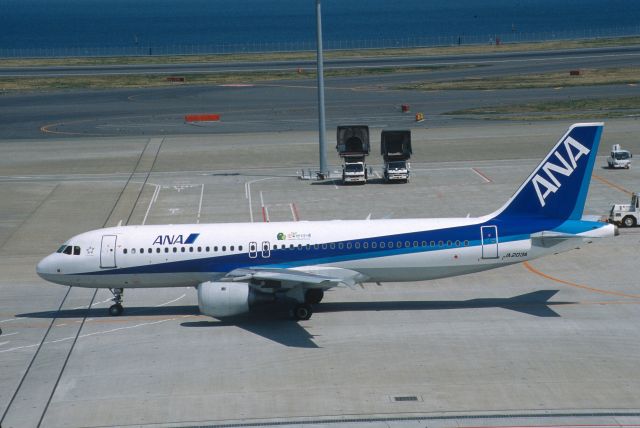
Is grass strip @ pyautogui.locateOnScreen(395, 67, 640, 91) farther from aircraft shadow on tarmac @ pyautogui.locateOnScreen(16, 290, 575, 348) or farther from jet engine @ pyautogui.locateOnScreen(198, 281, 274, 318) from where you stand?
jet engine @ pyautogui.locateOnScreen(198, 281, 274, 318)

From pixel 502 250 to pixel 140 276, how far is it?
17802 millimetres

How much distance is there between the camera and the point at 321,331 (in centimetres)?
4369

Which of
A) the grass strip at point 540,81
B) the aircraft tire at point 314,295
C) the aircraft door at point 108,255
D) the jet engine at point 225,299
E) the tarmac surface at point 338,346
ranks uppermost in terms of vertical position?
the grass strip at point 540,81

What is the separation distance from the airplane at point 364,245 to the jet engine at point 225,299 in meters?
0.79

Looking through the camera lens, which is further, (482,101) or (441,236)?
(482,101)

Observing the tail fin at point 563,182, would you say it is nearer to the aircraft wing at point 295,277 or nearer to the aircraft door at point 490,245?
the aircraft door at point 490,245

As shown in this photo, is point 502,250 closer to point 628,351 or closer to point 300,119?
point 628,351

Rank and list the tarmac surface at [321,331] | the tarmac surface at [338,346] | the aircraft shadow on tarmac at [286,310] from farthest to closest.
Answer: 1. the aircraft shadow on tarmac at [286,310]
2. the tarmac surface at [321,331]
3. the tarmac surface at [338,346]

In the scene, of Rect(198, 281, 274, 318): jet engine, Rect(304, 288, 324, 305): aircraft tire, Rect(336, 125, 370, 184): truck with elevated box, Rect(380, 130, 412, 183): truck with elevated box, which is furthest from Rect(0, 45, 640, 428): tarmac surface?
Rect(336, 125, 370, 184): truck with elevated box

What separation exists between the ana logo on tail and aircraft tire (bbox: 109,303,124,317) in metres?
21.5

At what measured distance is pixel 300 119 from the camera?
397 feet

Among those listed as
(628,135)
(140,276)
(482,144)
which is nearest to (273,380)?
(140,276)

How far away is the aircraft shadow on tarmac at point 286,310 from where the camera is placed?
45156 mm

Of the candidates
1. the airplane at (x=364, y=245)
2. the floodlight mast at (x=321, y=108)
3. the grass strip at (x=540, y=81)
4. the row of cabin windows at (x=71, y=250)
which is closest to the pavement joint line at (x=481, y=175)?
the floodlight mast at (x=321, y=108)
